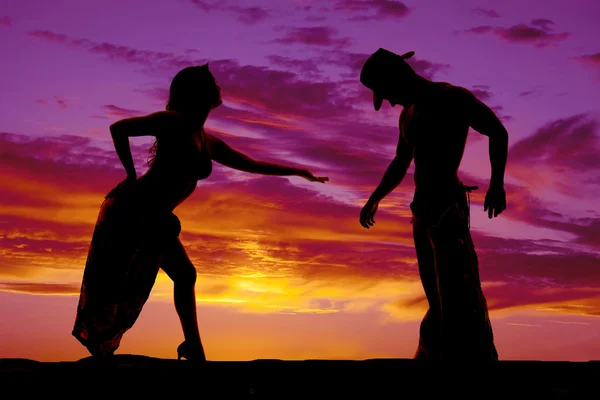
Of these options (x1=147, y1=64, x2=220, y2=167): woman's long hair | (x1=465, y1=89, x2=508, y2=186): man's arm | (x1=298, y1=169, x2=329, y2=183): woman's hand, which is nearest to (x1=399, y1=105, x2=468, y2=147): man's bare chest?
(x1=465, y1=89, x2=508, y2=186): man's arm

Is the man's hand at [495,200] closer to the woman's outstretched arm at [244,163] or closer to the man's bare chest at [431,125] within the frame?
the man's bare chest at [431,125]

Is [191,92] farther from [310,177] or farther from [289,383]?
[289,383]

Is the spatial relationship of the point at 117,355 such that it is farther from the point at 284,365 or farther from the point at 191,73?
the point at 191,73

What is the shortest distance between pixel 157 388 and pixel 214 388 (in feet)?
1.00

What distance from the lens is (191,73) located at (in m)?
6.07

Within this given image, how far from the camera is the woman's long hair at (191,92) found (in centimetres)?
601

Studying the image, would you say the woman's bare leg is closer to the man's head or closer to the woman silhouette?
the woman silhouette

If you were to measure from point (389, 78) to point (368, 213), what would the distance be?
4.39ft

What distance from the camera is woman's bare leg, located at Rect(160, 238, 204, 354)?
6012 millimetres

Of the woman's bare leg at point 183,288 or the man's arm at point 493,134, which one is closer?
the man's arm at point 493,134

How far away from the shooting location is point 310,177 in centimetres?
665

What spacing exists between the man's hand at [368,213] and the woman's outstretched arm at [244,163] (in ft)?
1.51

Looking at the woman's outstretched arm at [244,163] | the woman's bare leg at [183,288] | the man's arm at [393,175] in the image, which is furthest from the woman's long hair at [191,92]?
the man's arm at [393,175]

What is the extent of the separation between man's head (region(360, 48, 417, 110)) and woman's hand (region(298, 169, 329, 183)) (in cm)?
108
